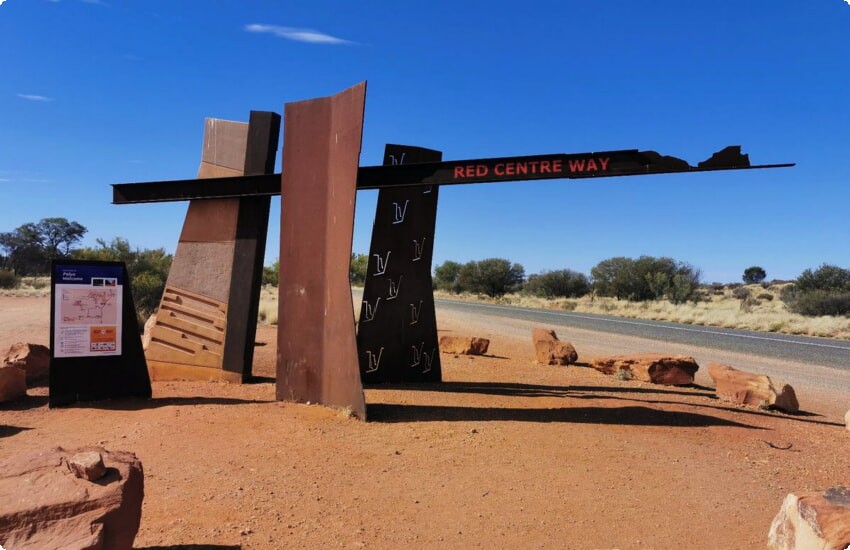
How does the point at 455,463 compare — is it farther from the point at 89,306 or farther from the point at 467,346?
the point at 467,346

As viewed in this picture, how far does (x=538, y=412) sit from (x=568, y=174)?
121 inches

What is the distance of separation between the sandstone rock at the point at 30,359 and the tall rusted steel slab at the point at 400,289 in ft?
16.9

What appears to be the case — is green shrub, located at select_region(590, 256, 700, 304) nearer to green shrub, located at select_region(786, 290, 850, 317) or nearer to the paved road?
green shrub, located at select_region(786, 290, 850, 317)

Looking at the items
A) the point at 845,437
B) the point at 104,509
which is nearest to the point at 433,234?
the point at 845,437

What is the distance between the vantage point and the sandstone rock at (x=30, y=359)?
9195 millimetres

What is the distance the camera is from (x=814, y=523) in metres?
3.01

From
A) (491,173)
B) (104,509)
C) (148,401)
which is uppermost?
(491,173)

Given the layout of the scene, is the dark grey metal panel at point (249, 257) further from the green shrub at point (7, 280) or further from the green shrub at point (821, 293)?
the green shrub at point (7, 280)

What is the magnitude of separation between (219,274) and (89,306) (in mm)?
1953

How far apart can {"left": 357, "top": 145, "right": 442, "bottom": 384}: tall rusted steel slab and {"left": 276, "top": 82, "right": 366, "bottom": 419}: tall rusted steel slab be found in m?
1.58

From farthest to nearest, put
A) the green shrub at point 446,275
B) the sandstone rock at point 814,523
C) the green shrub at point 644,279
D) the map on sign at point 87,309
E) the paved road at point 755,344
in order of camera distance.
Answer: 1. the green shrub at point 446,275
2. the green shrub at point 644,279
3. the paved road at point 755,344
4. the map on sign at point 87,309
5. the sandstone rock at point 814,523

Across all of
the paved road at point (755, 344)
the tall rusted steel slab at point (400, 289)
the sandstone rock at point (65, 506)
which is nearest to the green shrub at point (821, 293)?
the paved road at point (755, 344)

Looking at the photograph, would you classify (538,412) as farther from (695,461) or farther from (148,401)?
(148,401)

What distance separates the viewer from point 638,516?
457 centimetres
